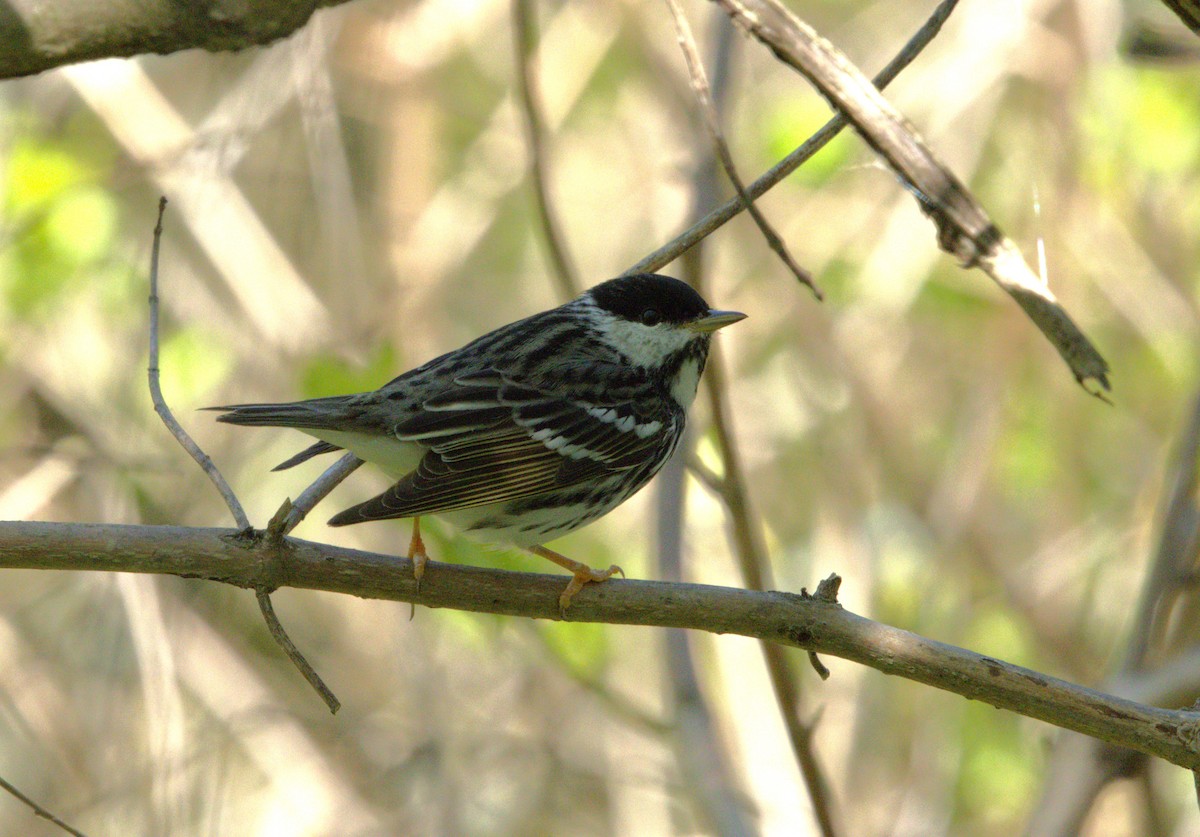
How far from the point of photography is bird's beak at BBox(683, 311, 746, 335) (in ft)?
13.3

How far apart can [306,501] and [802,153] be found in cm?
148

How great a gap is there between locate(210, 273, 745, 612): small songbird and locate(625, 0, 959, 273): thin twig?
461mm

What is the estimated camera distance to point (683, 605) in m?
2.84

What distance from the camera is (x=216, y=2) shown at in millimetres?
2629

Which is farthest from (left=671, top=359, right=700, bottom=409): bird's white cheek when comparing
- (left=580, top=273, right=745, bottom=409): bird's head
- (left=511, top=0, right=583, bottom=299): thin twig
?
(left=511, top=0, right=583, bottom=299): thin twig

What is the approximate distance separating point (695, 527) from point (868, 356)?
4.94 ft

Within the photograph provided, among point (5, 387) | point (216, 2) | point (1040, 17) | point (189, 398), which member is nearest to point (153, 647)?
point (189, 398)

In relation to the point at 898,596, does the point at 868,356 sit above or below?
above

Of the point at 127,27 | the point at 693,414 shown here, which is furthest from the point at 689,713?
the point at 127,27

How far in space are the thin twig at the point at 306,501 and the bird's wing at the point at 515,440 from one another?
0.16 m

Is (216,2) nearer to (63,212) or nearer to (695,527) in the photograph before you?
(63,212)

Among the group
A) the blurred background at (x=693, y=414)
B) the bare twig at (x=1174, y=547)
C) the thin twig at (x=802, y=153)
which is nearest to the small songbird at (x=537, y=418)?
the thin twig at (x=802, y=153)

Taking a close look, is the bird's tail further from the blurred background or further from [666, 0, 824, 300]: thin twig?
the blurred background

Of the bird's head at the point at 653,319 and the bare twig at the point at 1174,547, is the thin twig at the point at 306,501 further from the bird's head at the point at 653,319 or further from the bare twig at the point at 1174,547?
the bare twig at the point at 1174,547
